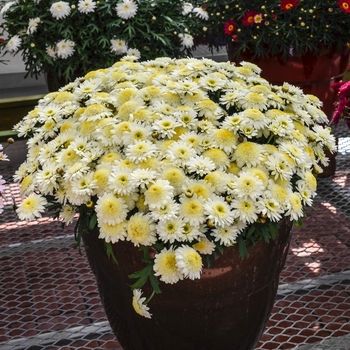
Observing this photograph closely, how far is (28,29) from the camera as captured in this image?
194 cm

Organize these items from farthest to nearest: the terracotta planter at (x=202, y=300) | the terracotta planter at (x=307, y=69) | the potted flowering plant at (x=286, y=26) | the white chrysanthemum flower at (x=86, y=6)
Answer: the terracotta planter at (x=307, y=69) → the potted flowering plant at (x=286, y=26) → the white chrysanthemum flower at (x=86, y=6) → the terracotta planter at (x=202, y=300)

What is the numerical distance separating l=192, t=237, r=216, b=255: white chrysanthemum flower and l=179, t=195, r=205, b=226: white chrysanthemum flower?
0.03 m

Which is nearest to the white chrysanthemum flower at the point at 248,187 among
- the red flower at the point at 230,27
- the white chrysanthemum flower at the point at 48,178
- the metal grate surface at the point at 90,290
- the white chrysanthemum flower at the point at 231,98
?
the white chrysanthemum flower at the point at 231,98

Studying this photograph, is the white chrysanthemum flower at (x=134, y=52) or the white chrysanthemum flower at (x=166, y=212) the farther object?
the white chrysanthemum flower at (x=134, y=52)

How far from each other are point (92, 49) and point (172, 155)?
3.58 feet

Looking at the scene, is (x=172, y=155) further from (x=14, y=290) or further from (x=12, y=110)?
(x=12, y=110)

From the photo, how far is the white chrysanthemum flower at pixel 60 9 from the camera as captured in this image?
1.84 meters

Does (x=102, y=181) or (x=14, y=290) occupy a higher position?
(x=102, y=181)

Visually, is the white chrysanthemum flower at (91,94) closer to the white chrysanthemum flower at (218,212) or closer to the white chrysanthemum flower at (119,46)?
the white chrysanthemum flower at (218,212)

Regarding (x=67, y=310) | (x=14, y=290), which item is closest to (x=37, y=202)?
(x=67, y=310)

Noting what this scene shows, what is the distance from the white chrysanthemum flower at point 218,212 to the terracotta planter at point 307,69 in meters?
1.29

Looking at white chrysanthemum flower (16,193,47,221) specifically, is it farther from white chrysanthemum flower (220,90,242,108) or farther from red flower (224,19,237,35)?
red flower (224,19,237,35)

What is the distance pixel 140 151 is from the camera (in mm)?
941

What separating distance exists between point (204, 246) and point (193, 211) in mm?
63
